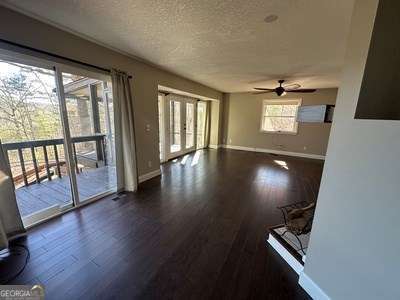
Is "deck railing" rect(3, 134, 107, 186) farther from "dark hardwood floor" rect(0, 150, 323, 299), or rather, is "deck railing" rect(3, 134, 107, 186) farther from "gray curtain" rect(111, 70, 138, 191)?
"dark hardwood floor" rect(0, 150, 323, 299)

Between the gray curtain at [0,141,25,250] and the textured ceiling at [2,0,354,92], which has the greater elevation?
the textured ceiling at [2,0,354,92]

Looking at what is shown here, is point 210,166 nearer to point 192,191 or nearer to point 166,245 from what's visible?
point 192,191

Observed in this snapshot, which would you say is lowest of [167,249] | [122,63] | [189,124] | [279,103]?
[167,249]

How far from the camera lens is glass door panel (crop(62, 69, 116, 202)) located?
2480 millimetres

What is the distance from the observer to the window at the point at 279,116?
6266 millimetres

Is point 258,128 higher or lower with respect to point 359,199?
higher

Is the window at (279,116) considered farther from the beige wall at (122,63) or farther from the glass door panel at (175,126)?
the glass door panel at (175,126)

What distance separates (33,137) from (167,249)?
2197 millimetres

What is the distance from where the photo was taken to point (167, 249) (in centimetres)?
182

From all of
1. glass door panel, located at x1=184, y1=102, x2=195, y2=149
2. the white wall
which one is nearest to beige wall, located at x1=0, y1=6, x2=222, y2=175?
glass door panel, located at x1=184, y1=102, x2=195, y2=149

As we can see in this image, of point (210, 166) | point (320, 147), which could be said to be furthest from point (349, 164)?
point (320, 147)

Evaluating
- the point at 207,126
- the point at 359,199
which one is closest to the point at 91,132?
the point at 359,199

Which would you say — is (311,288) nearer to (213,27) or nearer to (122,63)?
(213,27)

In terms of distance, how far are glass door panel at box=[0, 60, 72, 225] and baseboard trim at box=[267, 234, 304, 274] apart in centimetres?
281
